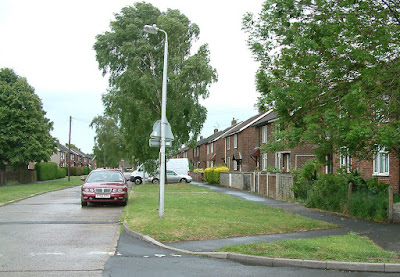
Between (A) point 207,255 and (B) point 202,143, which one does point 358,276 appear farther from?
(B) point 202,143

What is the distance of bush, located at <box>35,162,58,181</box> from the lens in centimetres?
4978

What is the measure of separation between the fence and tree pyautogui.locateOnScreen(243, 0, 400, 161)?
767 centimetres

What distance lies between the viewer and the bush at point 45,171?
49.8 meters

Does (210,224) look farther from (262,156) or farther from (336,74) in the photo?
(262,156)

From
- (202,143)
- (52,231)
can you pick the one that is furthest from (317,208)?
(202,143)

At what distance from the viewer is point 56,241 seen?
9336mm

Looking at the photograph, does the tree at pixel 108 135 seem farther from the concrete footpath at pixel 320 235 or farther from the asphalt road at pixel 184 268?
the asphalt road at pixel 184 268

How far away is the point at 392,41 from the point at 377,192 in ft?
16.8

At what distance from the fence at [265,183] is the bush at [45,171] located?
25.9 m

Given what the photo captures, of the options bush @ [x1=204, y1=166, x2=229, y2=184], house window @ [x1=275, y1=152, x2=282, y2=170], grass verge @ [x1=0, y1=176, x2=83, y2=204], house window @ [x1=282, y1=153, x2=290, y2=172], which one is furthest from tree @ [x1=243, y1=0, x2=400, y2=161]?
bush @ [x1=204, y1=166, x2=229, y2=184]

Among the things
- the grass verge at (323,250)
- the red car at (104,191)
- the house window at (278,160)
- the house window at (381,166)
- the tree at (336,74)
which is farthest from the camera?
the house window at (278,160)

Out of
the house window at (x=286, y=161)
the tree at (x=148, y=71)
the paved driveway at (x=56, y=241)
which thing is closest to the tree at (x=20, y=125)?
the tree at (x=148, y=71)

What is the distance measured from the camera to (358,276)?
6.55 m

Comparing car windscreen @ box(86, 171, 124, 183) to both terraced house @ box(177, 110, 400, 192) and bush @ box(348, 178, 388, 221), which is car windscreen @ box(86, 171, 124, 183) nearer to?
terraced house @ box(177, 110, 400, 192)
